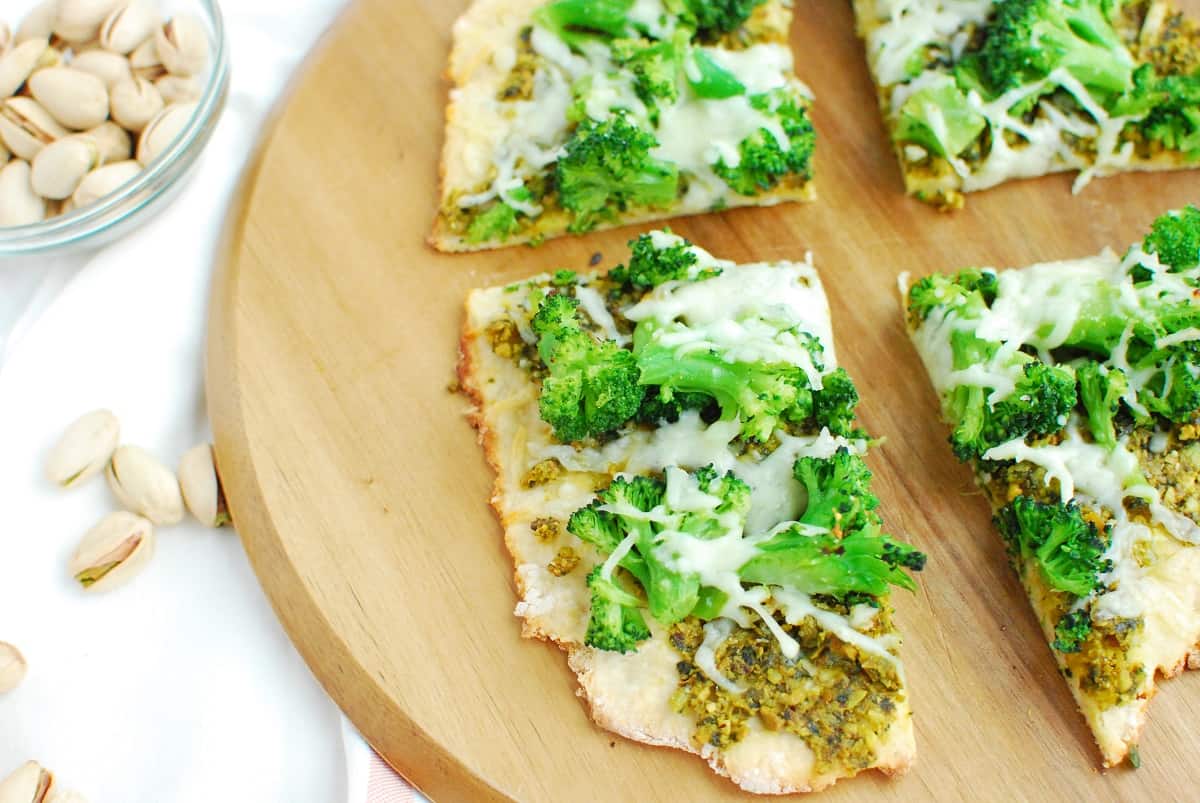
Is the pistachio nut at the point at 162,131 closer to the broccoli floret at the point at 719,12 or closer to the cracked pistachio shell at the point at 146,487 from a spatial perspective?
the cracked pistachio shell at the point at 146,487

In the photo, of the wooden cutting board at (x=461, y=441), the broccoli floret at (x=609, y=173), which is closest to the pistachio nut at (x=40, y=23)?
the wooden cutting board at (x=461, y=441)

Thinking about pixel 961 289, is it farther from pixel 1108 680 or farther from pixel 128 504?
pixel 128 504

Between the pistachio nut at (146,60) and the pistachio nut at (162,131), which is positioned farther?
the pistachio nut at (146,60)

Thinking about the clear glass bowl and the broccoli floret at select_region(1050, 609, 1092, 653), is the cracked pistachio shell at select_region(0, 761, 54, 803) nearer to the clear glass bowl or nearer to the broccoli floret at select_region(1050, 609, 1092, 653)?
the clear glass bowl

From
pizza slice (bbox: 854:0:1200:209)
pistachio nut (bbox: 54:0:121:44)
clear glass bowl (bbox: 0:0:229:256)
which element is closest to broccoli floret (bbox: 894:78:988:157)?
pizza slice (bbox: 854:0:1200:209)

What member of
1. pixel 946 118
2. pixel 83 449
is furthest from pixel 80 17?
pixel 946 118

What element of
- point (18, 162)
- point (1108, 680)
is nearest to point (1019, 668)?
point (1108, 680)

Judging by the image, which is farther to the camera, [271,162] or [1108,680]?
[271,162]
